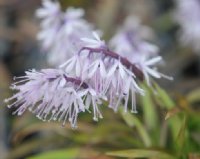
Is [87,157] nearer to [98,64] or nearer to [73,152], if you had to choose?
[73,152]

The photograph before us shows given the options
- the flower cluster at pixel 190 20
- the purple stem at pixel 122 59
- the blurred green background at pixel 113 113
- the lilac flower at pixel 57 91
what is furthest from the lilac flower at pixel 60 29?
the flower cluster at pixel 190 20

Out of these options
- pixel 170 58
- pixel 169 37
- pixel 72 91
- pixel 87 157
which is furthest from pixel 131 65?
pixel 169 37

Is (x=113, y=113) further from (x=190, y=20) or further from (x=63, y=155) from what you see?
(x=190, y=20)

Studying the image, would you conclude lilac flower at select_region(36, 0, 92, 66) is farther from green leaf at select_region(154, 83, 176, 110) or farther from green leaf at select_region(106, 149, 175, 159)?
green leaf at select_region(106, 149, 175, 159)

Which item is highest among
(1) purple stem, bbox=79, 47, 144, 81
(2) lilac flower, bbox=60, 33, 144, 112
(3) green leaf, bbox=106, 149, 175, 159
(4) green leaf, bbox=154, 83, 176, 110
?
(4) green leaf, bbox=154, 83, 176, 110

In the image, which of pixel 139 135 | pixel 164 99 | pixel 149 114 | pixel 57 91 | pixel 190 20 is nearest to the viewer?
pixel 57 91

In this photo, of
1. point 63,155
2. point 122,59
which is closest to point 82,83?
point 122,59

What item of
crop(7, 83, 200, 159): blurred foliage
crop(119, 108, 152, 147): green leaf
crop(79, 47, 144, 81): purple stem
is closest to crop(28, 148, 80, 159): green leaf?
crop(7, 83, 200, 159): blurred foliage
